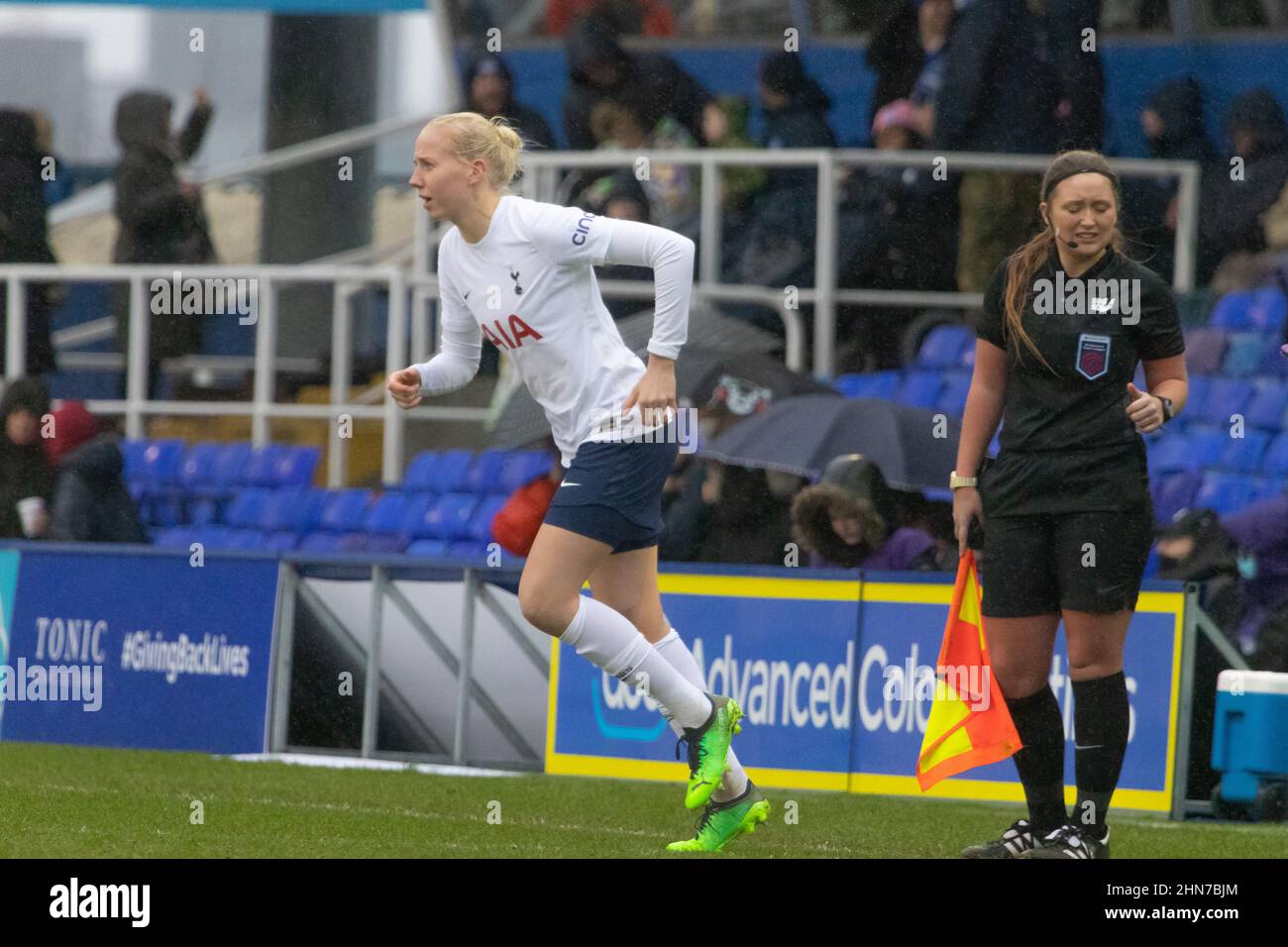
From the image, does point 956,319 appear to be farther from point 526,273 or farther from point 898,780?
point 526,273

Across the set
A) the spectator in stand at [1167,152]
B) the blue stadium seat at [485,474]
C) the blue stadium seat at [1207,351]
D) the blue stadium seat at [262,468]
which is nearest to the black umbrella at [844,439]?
the blue stadium seat at [1207,351]

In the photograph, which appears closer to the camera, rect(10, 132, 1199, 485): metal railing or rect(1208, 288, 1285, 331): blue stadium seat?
rect(1208, 288, 1285, 331): blue stadium seat

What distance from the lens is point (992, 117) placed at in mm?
13180

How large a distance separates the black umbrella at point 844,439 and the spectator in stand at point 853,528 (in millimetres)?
464

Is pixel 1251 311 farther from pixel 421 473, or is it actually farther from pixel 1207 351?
A: pixel 421 473

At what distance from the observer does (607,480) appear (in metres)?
6.70

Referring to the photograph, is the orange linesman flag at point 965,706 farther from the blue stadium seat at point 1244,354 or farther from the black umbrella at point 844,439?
the blue stadium seat at point 1244,354

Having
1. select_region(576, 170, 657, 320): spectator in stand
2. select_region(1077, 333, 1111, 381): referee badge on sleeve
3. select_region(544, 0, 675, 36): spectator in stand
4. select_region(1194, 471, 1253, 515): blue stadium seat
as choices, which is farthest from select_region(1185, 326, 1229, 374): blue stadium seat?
select_region(1077, 333, 1111, 381): referee badge on sleeve

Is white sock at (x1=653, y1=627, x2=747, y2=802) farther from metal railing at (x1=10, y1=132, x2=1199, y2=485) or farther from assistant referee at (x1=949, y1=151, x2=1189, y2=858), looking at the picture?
metal railing at (x1=10, y1=132, x2=1199, y2=485)

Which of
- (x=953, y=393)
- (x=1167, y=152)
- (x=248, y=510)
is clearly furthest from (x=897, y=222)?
(x=248, y=510)

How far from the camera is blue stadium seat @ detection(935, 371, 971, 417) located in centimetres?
1264

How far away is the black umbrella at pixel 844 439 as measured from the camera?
1069 centimetres

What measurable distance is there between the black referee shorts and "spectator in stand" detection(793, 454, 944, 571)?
10.7 feet

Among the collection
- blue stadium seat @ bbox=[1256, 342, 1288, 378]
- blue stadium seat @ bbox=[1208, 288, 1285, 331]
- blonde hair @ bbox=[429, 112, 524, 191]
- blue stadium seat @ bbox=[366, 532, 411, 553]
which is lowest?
blue stadium seat @ bbox=[366, 532, 411, 553]
